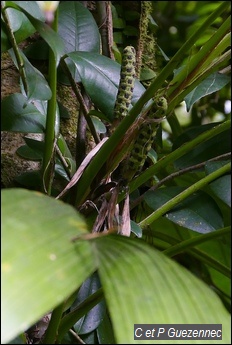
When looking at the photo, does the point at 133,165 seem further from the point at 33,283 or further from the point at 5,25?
the point at 33,283

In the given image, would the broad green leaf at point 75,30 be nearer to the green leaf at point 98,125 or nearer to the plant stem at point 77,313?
the green leaf at point 98,125

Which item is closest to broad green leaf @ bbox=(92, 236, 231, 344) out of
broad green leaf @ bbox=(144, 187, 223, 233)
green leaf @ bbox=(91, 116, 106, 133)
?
broad green leaf @ bbox=(144, 187, 223, 233)

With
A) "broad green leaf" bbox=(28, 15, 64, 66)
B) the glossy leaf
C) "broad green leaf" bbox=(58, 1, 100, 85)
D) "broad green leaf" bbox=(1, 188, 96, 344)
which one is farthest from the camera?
"broad green leaf" bbox=(58, 1, 100, 85)

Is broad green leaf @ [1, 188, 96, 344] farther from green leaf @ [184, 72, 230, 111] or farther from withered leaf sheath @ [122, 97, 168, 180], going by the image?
green leaf @ [184, 72, 230, 111]

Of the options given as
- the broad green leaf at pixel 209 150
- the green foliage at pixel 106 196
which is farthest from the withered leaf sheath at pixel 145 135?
the broad green leaf at pixel 209 150

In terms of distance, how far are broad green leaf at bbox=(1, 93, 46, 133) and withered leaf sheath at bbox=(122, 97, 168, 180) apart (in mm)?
120

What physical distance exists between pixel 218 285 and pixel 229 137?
24.5 inches

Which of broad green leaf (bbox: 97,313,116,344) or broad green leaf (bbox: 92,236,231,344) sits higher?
broad green leaf (bbox: 92,236,231,344)

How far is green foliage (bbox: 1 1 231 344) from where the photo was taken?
1.00 feet

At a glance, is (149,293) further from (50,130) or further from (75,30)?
(75,30)

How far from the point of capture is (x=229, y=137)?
695 millimetres

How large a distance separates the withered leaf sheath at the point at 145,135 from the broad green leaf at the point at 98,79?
0.08m

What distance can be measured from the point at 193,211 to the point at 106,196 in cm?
14

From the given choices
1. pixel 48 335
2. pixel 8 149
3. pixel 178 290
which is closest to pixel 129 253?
pixel 178 290
